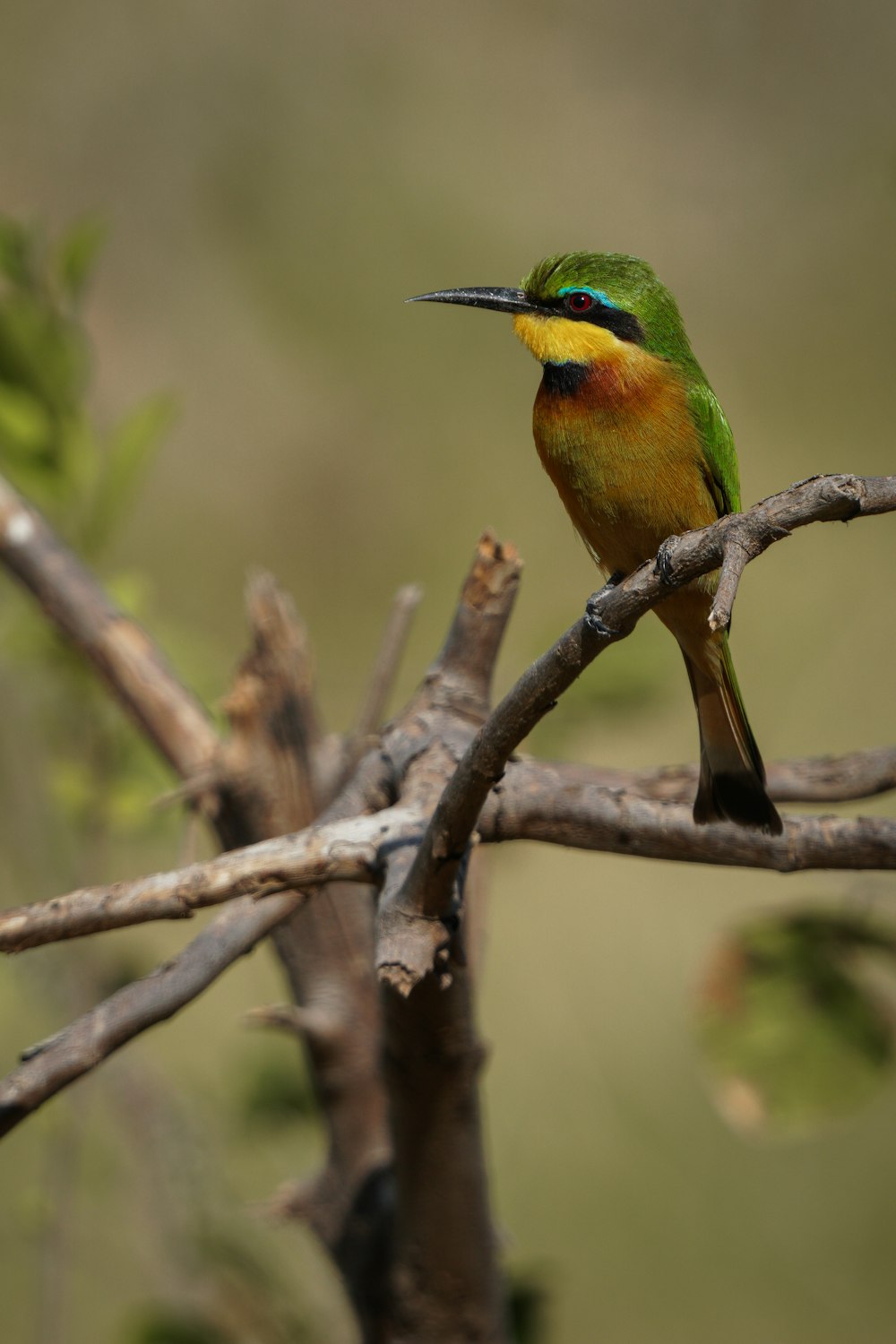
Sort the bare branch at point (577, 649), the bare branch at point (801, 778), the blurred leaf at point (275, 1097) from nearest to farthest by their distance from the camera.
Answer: the bare branch at point (577, 649) < the bare branch at point (801, 778) < the blurred leaf at point (275, 1097)

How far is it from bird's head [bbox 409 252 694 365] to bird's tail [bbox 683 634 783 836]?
27cm

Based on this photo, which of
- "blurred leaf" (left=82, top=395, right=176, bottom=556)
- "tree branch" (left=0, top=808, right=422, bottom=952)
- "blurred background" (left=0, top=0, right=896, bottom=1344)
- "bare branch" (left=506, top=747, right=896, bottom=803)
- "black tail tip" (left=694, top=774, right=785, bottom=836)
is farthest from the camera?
"blurred background" (left=0, top=0, right=896, bottom=1344)

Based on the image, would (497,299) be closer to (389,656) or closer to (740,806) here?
(389,656)

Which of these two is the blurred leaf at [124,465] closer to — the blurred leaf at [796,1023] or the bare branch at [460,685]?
the bare branch at [460,685]

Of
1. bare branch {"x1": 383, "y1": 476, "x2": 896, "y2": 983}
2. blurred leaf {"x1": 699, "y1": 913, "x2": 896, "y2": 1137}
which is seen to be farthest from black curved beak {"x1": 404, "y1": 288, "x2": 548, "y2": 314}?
blurred leaf {"x1": 699, "y1": 913, "x2": 896, "y2": 1137}

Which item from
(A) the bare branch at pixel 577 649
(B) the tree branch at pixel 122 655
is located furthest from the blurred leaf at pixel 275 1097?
(A) the bare branch at pixel 577 649

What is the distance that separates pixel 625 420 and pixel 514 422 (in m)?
1.81

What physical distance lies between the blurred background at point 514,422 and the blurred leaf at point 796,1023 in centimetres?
68

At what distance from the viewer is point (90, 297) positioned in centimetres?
295

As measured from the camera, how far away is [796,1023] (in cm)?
113

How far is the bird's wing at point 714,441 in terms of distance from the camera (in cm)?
111

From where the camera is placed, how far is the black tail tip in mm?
857

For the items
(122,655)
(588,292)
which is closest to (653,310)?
(588,292)

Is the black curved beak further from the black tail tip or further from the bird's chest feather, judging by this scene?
the black tail tip
